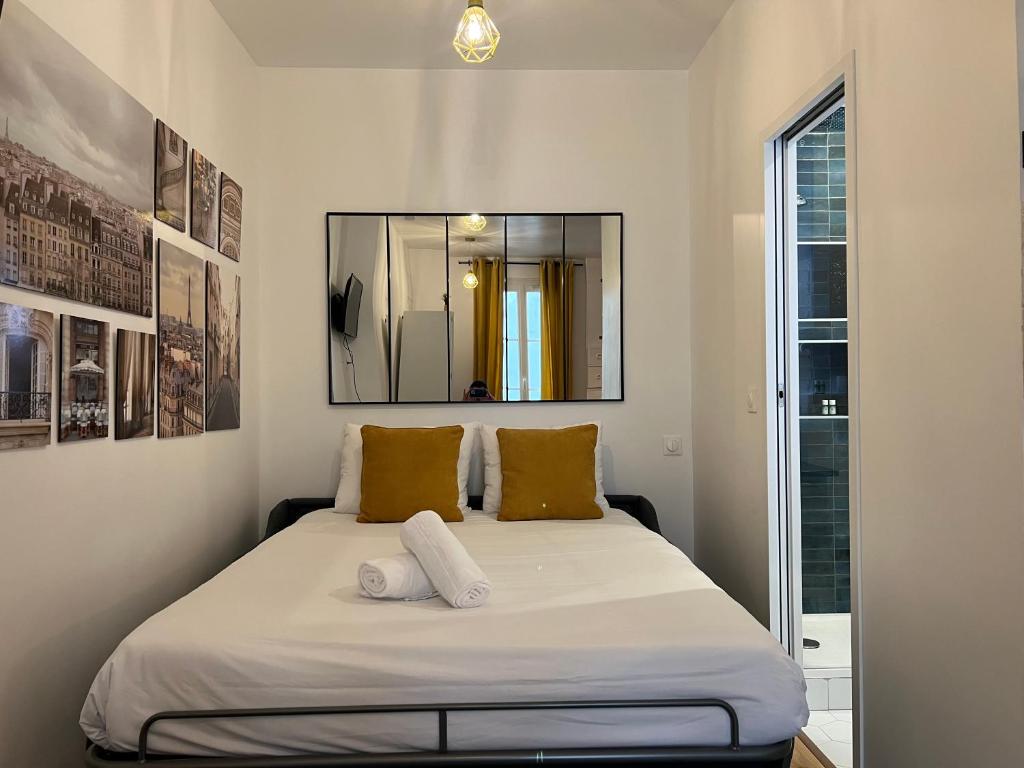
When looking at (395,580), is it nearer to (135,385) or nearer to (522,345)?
(135,385)

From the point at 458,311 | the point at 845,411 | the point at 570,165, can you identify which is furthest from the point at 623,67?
the point at 845,411

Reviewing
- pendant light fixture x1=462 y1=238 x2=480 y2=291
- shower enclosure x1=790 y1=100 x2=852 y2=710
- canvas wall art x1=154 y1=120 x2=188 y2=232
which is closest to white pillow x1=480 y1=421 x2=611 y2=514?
pendant light fixture x1=462 y1=238 x2=480 y2=291

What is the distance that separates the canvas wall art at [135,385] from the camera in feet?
7.30

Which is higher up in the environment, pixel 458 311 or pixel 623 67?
pixel 623 67

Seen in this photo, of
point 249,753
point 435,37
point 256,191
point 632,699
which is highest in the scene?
point 435,37

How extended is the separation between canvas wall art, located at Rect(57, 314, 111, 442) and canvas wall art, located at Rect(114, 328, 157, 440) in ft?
0.22

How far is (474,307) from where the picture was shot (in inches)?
145

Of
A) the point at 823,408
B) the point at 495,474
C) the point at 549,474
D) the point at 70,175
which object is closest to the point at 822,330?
the point at 823,408

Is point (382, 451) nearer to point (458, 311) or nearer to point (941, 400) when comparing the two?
point (458, 311)

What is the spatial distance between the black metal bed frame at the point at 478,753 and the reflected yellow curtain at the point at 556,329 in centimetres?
216

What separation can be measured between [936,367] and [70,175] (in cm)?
215

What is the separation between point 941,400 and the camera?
1752mm

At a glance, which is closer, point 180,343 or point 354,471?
point 180,343

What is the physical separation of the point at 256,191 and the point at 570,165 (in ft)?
4.87
